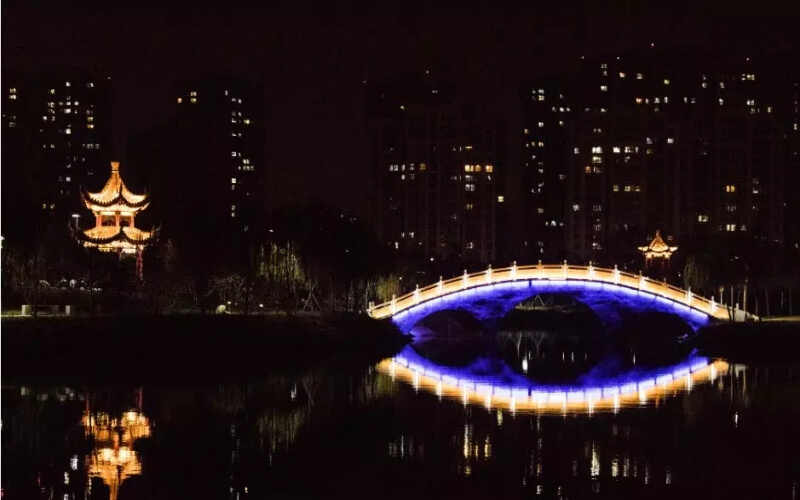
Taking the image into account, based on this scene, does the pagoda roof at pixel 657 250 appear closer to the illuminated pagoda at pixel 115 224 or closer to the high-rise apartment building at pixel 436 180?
the illuminated pagoda at pixel 115 224

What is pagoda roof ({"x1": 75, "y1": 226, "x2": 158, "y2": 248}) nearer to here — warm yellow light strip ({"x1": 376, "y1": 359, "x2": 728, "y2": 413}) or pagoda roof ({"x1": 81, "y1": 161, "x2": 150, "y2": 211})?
pagoda roof ({"x1": 81, "y1": 161, "x2": 150, "y2": 211})

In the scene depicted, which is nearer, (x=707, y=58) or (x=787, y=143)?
(x=787, y=143)

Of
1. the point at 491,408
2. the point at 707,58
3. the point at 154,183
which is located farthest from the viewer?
the point at 707,58

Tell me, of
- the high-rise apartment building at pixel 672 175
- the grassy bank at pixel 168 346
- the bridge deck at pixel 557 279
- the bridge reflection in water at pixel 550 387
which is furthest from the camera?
the high-rise apartment building at pixel 672 175

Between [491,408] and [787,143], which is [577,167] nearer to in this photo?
[787,143]

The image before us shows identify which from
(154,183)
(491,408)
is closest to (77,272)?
(491,408)

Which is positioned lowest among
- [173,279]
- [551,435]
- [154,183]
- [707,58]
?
[551,435]

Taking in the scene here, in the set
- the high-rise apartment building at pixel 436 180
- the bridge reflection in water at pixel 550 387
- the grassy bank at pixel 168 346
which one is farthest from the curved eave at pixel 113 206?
the high-rise apartment building at pixel 436 180
